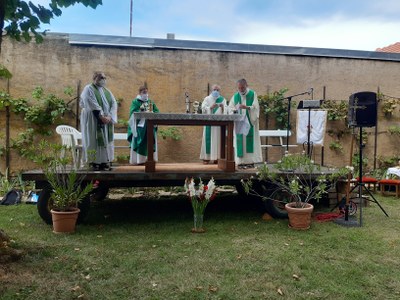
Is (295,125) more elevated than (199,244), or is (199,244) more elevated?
Result: (295,125)

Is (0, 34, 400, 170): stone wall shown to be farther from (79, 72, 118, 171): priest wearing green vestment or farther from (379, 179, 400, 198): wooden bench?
(79, 72, 118, 171): priest wearing green vestment

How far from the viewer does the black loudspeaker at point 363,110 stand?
5.35 metres

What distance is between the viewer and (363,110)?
17.6 ft

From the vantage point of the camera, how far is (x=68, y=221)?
186 inches

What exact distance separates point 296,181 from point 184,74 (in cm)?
440

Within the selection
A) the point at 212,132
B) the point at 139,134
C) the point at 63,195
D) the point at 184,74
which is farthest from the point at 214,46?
the point at 63,195

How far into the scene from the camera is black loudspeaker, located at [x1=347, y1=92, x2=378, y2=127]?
17.5 feet

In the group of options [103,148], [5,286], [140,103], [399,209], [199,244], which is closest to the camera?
[5,286]

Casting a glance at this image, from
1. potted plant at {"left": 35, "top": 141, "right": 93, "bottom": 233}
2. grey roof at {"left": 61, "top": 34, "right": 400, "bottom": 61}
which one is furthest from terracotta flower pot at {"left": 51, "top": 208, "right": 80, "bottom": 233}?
grey roof at {"left": 61, "top": 34, "right": 400, "bottom": 61}

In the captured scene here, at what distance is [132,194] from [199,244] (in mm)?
3645

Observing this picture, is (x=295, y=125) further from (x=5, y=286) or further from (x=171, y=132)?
(x=5, y=286)

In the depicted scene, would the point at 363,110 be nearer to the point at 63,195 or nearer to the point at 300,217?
the point at 300,217

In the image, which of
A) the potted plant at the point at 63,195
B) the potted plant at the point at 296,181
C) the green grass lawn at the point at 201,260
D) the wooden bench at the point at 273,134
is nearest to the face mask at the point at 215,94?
the wooden bench at the point at 273,134

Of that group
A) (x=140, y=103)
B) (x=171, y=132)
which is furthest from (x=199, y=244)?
(x=171, y=132)
